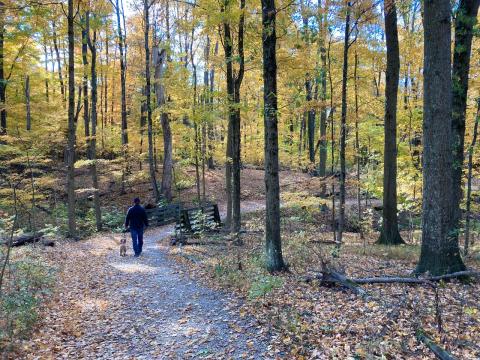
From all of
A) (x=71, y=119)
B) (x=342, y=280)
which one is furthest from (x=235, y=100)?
(x=342, y=280)

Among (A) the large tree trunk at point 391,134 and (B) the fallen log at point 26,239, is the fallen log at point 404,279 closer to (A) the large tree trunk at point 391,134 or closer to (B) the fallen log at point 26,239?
(A) the large tree trunk at point 391,134

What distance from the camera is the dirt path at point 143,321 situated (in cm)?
502

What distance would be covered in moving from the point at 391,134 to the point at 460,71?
129 inches

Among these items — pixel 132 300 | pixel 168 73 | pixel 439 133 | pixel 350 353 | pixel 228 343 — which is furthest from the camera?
pixel 168 73

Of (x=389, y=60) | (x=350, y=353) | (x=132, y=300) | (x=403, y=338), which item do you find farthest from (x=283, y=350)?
(x=389, y=60)

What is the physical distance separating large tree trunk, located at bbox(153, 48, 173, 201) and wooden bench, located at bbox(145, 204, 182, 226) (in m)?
2.42

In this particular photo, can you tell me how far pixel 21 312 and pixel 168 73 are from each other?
15434 millimetres

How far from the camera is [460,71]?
8383mm

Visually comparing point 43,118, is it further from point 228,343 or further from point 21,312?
point 228,343

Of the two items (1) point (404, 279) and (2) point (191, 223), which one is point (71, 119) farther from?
(1) point (404, 279)

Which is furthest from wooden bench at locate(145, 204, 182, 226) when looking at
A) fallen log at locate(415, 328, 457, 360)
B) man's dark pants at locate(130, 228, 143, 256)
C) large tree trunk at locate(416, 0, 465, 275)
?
fallen log at locate(415, 328, 457, 360)

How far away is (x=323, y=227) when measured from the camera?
1752cm

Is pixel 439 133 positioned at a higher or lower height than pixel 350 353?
higher

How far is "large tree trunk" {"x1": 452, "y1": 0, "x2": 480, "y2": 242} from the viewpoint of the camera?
311 inches
